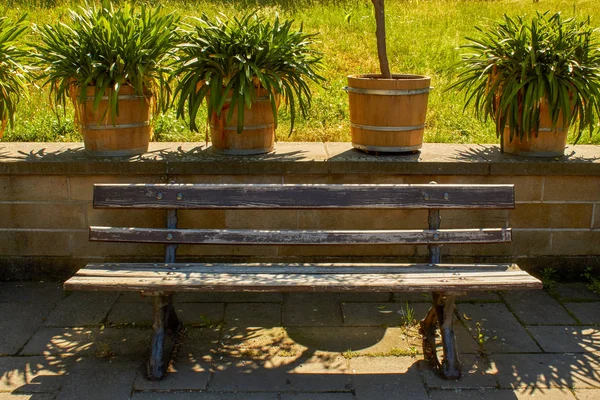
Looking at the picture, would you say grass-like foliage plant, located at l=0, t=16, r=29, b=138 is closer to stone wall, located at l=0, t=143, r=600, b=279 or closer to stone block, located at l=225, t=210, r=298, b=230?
stone wall, located at l=0, t=143, r=600, b=279

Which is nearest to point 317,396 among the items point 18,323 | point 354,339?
point 354,339

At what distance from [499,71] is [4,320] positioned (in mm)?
3279

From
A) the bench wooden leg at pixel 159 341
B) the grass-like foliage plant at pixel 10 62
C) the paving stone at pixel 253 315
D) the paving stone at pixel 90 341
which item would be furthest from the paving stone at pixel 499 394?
the grass-like foliage plant at pixel 10 62

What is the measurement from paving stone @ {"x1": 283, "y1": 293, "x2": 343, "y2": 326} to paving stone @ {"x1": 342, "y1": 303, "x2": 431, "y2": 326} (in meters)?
0.06

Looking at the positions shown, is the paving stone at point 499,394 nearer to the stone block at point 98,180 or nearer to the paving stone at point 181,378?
the paving stone at point 181,378

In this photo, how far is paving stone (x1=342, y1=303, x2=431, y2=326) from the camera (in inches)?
154

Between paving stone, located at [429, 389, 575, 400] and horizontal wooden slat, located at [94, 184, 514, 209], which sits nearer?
paving stone, located at [429, 389, 575, 400]

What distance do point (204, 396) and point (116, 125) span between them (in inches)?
73.4

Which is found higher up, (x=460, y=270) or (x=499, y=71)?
(x=499, y=71)

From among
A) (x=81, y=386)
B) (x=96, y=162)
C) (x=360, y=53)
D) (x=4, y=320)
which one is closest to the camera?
(x=81, y=386)

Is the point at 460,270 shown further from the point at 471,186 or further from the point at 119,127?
the point at 119,127

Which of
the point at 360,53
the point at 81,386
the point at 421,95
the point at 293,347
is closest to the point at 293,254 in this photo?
the point at 293,347

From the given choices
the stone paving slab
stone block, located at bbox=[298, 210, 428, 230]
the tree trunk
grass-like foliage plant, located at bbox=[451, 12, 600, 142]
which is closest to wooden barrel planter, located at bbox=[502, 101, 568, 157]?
grass-like foliage plant, located at bbox=[451, 12, 600, 142]

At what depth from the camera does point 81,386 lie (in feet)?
10.6
